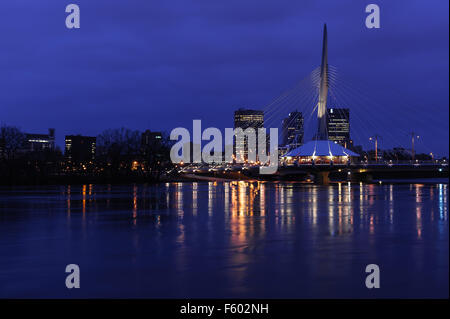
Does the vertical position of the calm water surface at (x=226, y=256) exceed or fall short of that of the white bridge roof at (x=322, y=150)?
it falls short

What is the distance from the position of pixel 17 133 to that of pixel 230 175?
69.6 meters

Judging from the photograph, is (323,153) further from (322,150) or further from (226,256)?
(226,256)

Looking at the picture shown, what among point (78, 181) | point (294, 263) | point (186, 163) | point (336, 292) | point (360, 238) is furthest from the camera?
point (186, 163)

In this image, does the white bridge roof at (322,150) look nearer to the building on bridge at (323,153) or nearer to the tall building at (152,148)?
the building on bridge at (323,153)

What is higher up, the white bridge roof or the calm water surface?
the white bridge roof

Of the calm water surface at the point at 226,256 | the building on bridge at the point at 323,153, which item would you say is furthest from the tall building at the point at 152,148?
the calm water surface at the point at 226,256

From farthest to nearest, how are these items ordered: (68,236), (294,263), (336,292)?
(68,236) → (294,263) → (336,292)

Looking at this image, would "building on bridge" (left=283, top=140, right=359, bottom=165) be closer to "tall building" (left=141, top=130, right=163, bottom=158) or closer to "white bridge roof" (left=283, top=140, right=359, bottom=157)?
"white bridge roof" (left=283, top=140, right=359, bottom=157)

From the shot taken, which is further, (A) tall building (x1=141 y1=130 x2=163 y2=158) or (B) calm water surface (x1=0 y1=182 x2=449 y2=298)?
(A) tall building (x1=141 y1=130 x2=163 y2=158)

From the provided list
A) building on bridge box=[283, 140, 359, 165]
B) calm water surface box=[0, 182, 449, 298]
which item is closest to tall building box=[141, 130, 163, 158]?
building on bridge box=[283, 140, 359, 165]
